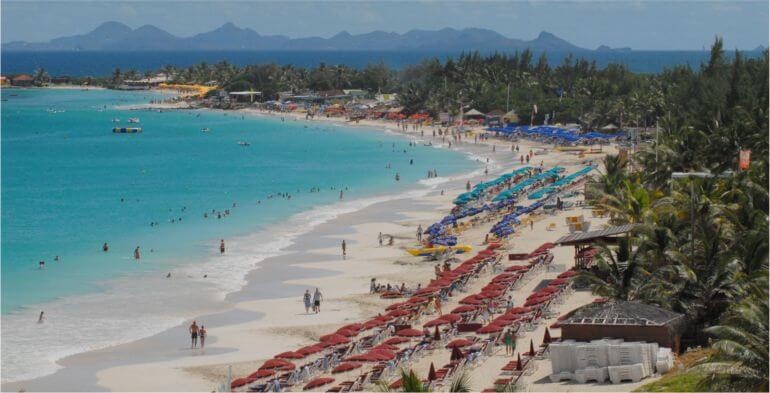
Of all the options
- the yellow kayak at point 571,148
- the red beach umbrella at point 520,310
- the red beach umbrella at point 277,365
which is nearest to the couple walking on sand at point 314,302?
the red beach umbrella at point 520,310

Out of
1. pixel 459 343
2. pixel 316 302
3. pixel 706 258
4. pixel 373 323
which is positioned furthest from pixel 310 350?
pixel 706 258

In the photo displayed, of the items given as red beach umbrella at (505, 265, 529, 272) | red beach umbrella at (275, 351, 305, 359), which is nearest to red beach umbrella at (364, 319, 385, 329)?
red beach umbrella at (275, 351, 305, 359)

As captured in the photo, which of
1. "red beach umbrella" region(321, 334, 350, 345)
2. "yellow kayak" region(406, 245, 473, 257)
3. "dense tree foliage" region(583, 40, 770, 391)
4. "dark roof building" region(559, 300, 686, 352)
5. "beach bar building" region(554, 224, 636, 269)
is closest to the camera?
"dense tree foliage" region(583, 40, 770, 391)

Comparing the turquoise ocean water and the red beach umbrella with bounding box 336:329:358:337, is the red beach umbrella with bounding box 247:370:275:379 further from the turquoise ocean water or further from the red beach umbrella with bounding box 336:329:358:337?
the turquoise ocean water

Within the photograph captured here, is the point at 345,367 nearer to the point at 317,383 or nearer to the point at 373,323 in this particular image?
the point at 317,383

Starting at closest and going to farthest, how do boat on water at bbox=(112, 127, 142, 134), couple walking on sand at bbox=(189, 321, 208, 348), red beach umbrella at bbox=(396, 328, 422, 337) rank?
red beach umbrella at bbox=(396, 328, 422, 337) → couple walking on sand at bbox=(189, 321, 208, 348) → boat on water at bbox=(112, 127, 142, 134)

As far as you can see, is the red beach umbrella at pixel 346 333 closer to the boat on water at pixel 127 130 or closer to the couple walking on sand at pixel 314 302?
the couple walking on sand at pixel 314 302
